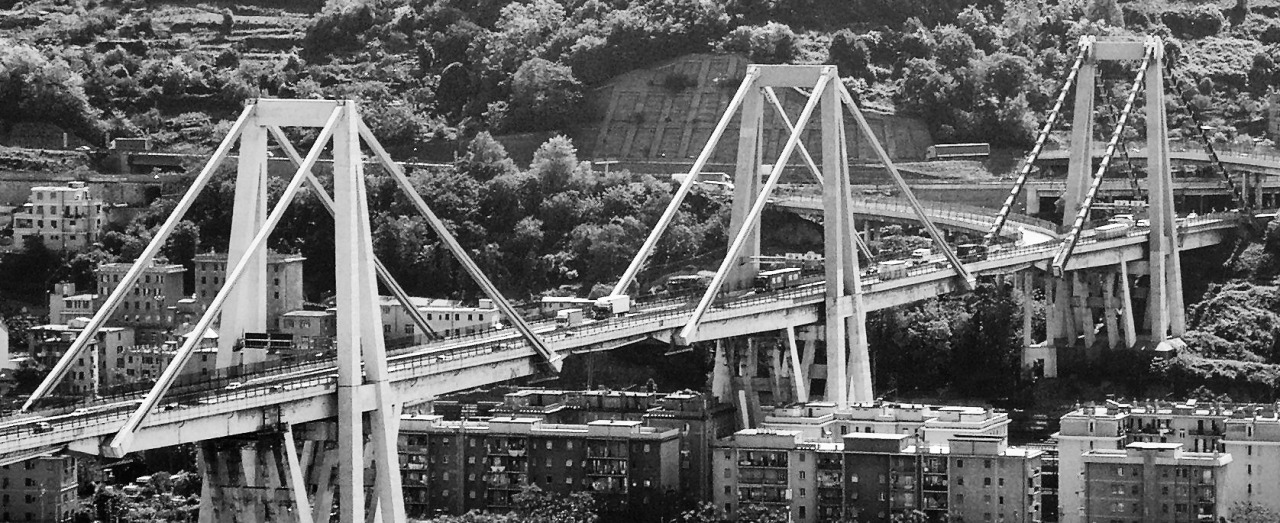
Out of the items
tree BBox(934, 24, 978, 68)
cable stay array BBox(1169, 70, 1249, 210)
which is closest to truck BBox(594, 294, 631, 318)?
cable stay array BBox(1169, 70, 1249, 210)

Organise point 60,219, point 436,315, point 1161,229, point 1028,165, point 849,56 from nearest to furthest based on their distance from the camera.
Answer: point 436,315, point 1161,229, point 1028,165, point 60,219, point 849,56

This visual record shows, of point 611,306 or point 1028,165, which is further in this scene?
point 1028,165

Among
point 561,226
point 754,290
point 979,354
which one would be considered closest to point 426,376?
point 754,290

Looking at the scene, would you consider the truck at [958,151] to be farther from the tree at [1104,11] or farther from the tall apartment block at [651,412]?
the tall apartment block at [651,412]

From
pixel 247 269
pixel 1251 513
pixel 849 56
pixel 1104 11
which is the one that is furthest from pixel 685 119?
pixel 247 269

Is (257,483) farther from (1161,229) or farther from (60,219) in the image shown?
(60,219)

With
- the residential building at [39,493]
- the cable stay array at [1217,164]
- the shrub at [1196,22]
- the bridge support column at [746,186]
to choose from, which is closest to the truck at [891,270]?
the bridge support column at [746,186]

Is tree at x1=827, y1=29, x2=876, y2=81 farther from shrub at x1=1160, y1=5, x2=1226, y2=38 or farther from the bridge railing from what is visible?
shrub at x1=1160, y1=5, x2=1226, y2=38

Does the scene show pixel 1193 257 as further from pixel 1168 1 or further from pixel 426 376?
pixel 426 376
